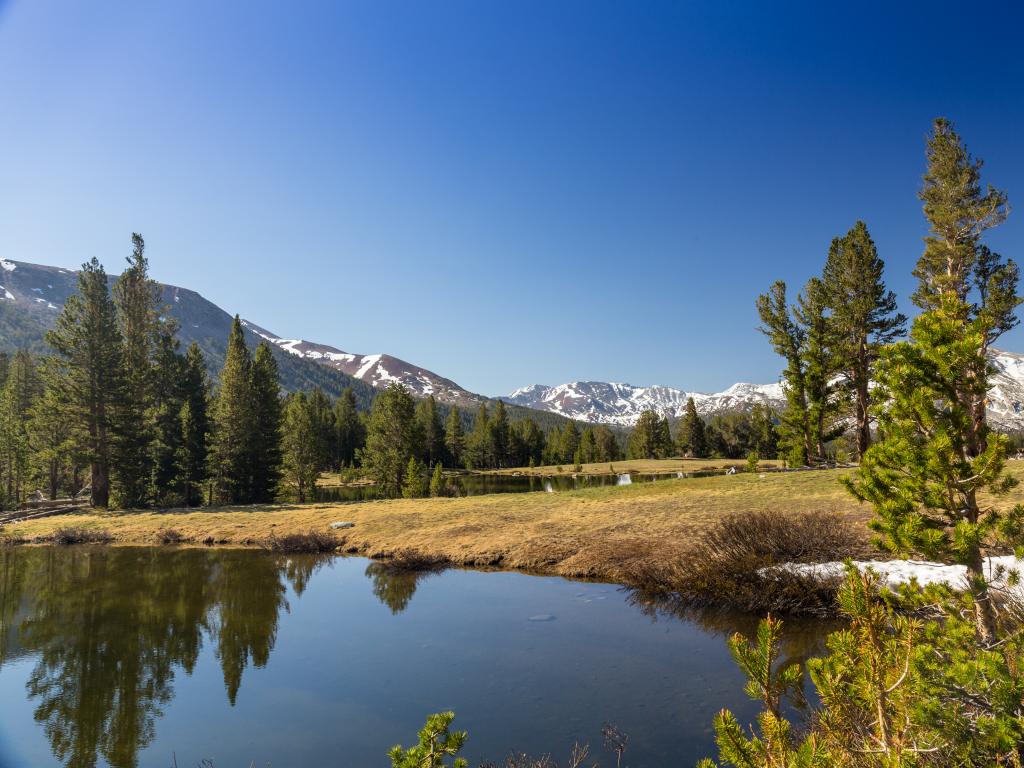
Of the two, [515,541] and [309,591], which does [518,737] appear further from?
[515,541]

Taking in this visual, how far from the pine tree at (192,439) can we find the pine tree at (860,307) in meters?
50.0

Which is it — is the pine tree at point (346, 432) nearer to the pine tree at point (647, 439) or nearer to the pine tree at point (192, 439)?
the pine tree at point (192, 439)

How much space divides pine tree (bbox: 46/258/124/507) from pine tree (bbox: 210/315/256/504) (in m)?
7.16

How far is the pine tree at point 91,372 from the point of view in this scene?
124 ft

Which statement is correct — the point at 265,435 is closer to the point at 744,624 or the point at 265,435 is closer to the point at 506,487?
the point at 506,487

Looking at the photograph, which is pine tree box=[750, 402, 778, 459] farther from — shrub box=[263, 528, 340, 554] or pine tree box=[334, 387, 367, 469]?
shrub box=[263, 528, 340, 554]

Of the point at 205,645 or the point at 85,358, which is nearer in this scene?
the point at 205,645

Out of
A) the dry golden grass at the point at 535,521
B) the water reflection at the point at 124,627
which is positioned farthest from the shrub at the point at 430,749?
the dry golden grass at the point at 535,521

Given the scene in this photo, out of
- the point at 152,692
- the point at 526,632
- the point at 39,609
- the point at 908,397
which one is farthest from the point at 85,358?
the point at 908,397

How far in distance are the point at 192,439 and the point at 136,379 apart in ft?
20.7

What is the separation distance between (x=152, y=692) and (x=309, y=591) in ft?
28.3

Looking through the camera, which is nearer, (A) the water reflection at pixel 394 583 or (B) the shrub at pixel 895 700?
(B) the shrub at pixel 895 700

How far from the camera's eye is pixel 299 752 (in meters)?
9.20

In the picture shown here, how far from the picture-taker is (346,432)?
10775cm
